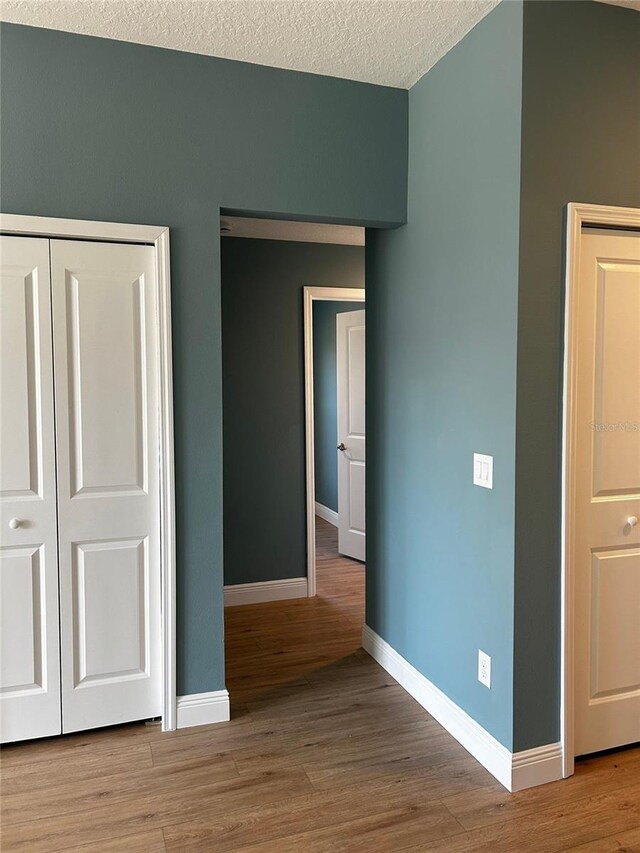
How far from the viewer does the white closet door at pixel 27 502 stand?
96.1 inches

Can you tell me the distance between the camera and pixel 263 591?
438 cm

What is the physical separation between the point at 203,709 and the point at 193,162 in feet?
7.66

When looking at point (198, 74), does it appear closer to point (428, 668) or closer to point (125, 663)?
point (125, 663)

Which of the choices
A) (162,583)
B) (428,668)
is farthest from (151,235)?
(428,668)

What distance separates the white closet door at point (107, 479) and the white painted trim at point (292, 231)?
155 centimetres

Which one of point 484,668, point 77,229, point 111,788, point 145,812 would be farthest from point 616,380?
point 111,788

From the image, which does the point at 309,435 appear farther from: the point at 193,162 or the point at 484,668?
the point at 484,668

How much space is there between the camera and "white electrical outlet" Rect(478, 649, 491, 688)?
2.40 m

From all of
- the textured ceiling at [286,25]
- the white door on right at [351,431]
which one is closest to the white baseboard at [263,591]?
the white door on right at [351,431]

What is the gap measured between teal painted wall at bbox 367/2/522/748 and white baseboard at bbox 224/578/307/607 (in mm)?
1185

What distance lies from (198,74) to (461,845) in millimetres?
3022

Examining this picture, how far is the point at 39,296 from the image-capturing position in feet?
8.09

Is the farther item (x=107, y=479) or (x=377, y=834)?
(x=107, y=479)

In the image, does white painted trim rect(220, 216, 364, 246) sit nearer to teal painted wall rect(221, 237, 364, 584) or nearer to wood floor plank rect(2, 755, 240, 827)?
teal painted wall rect(221, 237, 364, 584)
